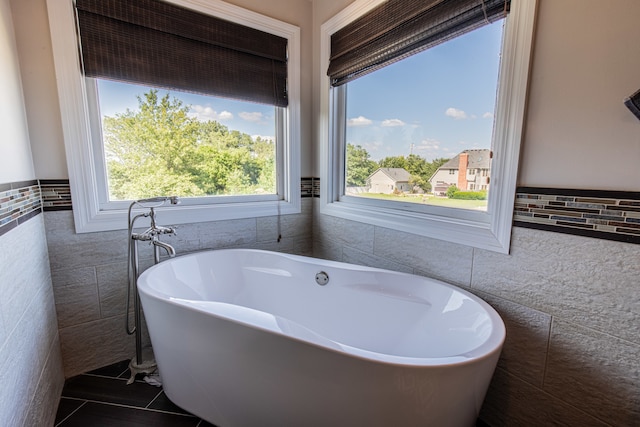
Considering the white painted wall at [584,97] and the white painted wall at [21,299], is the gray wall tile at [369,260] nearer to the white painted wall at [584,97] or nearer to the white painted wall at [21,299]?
the white painted wall at [584,97]

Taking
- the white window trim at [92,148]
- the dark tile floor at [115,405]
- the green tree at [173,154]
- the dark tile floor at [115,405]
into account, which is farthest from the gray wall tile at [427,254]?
the dark tile floor at [115,405]

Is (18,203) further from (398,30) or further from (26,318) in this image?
(398,30)

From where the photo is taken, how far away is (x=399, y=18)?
147cm

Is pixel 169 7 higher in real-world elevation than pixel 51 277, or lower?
higher

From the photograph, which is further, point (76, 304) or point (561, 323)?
point (76, 304)

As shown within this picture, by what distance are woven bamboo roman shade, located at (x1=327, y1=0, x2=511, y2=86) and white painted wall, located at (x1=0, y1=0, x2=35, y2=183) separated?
165 cm

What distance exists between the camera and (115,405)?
139 cm

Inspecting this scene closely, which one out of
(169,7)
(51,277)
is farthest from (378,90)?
(51,277)

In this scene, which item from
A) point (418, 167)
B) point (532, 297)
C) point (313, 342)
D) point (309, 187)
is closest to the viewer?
point (313, 342)

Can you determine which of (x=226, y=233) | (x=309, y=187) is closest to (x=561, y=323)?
(x=309, y=187)

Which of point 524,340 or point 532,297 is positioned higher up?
point 532,297

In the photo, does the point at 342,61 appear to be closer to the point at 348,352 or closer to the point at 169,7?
the point at 169,7

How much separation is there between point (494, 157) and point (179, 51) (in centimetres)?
185

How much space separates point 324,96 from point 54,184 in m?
1.72
